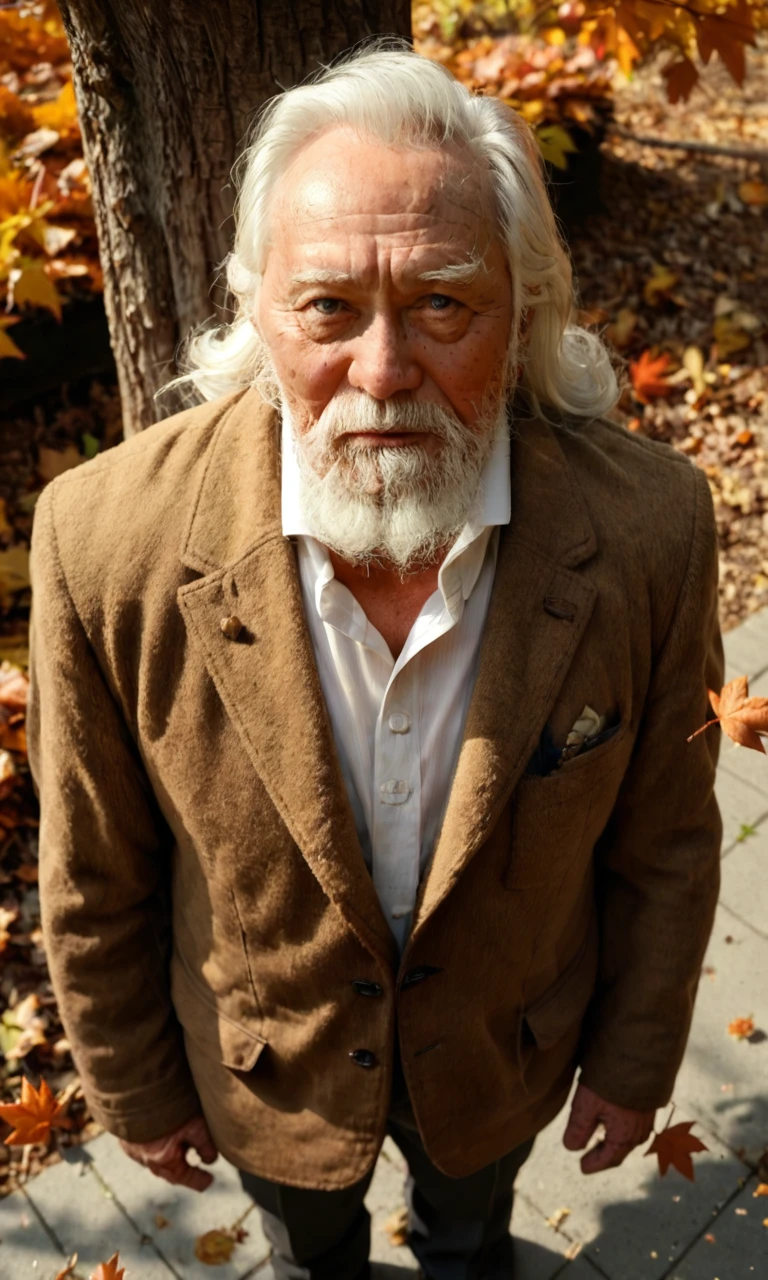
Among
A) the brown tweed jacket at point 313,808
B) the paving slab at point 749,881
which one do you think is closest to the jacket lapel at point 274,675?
the brown tweed jacket at point 313,808

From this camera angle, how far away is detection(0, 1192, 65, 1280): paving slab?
282 centimetres

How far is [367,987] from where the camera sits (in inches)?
76.0

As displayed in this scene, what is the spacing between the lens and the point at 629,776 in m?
2.03

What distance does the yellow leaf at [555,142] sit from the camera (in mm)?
4262

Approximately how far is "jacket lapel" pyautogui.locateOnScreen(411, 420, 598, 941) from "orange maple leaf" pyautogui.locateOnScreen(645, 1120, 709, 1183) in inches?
55.9

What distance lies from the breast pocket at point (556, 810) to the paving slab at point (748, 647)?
2340 mm

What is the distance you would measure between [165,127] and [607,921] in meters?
2.00

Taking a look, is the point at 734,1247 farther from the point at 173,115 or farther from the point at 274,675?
the point at 173,115

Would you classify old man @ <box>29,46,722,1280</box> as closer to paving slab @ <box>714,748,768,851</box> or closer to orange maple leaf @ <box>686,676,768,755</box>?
orange maple leaf @ <box>686,676,768,755</box>

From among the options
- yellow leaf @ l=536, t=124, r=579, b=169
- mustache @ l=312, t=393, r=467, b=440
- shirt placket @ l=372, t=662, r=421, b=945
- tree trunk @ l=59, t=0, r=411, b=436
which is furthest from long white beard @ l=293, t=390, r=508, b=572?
yellow leaf @ l=536, t=124, r=579, b=169

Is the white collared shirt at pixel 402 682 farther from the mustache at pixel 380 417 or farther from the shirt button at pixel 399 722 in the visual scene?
the mustache at pixel 380 417

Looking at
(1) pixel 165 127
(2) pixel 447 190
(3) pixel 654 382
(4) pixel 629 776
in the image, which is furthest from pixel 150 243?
(3) pixel 654 382

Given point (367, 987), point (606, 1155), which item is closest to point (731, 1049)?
point (606, 1155)

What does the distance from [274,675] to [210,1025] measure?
82 centimetres
